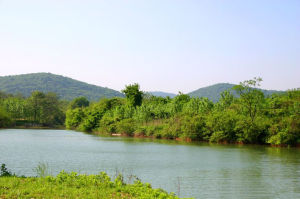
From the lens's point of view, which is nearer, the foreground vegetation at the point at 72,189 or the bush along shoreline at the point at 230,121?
the foreground vegetation at the point at 72,189

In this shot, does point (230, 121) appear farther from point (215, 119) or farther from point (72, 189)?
point (72, 189)

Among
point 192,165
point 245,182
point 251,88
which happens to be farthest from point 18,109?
point 245,182

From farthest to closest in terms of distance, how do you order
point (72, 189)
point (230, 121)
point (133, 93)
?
1. point (133, 93)
2. point (230, 121)
3. point (72, 189)

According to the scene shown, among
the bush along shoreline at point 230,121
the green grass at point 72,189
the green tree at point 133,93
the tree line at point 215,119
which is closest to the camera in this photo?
the green grass at point 72,189

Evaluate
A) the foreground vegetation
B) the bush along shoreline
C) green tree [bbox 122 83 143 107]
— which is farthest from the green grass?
green tree [bbox 122 83 143 107]

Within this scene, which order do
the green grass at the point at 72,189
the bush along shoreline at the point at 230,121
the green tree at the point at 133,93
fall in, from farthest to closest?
the green tree at the point at 133,93
the bush along shoreline at the point at 230,121
the green grass at the point at 72,189

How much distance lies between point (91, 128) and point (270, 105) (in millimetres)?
48260

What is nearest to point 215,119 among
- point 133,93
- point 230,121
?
point 230,121

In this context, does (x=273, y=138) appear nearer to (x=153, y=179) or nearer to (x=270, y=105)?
(x=270, y=105)

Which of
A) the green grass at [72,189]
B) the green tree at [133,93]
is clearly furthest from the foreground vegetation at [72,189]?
the green tree at [133,93]

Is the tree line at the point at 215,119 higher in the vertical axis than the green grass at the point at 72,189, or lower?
higher

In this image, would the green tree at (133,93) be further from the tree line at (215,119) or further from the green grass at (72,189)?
the green grass at (72,189)

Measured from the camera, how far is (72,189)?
10727mm

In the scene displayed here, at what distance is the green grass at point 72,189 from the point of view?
32.4ft
